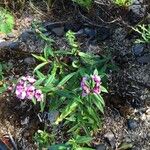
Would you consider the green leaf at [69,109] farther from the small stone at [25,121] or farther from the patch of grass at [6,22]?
the patch of grass at [6,22]

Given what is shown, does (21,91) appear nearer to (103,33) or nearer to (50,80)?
(50,80)

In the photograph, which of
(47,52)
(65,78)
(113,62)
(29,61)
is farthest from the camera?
(29,61)

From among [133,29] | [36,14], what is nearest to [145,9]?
[133,29]

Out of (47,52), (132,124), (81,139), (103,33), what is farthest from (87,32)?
(81,139)

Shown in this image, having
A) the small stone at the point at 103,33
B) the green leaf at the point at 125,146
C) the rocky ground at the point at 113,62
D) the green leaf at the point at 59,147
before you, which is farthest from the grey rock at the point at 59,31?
the green leaf at the point at 59,147

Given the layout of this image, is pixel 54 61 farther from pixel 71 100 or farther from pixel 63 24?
pixel 63 24

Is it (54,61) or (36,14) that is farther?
(36,14)

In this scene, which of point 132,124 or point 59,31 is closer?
point 132,124

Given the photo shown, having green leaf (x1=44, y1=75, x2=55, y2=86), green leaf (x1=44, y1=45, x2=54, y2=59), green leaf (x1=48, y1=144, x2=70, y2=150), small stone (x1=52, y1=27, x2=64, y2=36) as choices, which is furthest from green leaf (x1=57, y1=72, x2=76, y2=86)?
small stone (x1=52, y1=27, x2=64, y2=36)
